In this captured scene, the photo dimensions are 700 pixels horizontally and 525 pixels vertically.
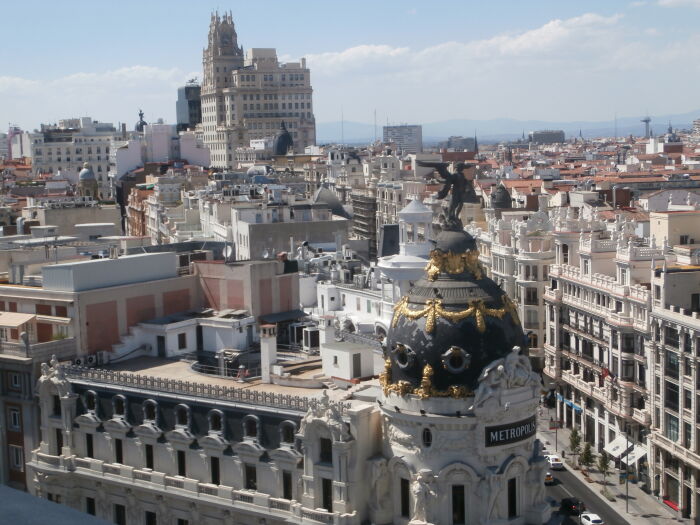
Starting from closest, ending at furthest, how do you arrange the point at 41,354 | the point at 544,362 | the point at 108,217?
the point at 41,354, the point at 544,362, the point at 108,217

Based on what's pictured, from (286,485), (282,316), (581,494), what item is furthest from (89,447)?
(581,494)

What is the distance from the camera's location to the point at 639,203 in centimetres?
13662

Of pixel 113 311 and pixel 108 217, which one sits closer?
pixel 113 311

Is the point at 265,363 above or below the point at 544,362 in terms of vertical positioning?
above

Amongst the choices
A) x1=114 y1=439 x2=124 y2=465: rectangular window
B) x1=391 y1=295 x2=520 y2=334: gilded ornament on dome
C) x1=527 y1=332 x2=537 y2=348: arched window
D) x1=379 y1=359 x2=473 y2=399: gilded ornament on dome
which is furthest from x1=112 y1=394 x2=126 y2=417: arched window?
x1=527 y1=332 x2=537 y2=348: arched window

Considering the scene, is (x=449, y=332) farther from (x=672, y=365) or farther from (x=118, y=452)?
(x=672, y=365)

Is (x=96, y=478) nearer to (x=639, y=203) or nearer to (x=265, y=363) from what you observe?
(x=265, y=363)

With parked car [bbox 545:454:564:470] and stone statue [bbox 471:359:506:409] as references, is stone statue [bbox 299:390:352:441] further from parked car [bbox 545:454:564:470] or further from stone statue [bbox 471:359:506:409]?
parked car [bbox 545:454:564:470]

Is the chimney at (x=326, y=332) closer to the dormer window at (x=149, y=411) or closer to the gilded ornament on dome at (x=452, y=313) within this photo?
the dormer window at (x=149, y=411)

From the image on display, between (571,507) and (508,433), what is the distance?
887 inches

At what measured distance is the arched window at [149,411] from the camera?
61844 mm

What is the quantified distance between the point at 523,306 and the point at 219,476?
52493 millimetres

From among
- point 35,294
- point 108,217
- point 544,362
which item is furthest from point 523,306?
point 108,217

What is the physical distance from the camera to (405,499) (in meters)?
54.0
